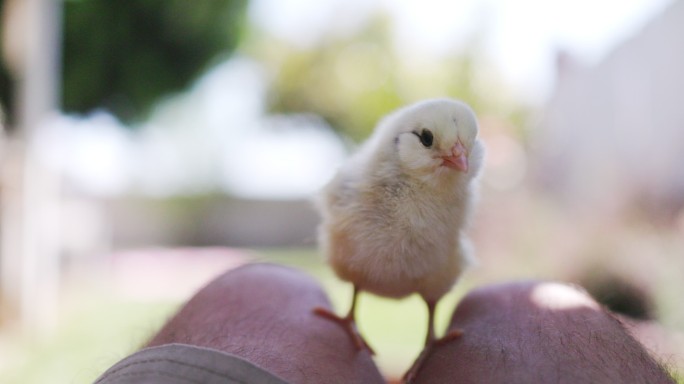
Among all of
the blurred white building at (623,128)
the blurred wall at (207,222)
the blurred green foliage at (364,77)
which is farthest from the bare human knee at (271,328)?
the blurred wall at (207,222)

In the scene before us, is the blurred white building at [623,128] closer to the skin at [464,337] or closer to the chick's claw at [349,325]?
the skin at [464,337]

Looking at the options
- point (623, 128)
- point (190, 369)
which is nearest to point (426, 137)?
point (190, 369)

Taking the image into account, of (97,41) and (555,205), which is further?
(97,41)

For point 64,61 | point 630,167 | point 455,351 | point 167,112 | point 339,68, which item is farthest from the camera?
point 339,68

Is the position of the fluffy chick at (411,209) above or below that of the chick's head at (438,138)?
below

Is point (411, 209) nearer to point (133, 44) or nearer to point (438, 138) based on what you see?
point (438, 138)

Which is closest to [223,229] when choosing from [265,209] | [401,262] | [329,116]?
[265,209]

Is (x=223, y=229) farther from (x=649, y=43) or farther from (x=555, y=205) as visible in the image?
(x=649, y=43)

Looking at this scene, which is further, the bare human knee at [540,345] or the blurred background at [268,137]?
the blurred background at [268,137]
